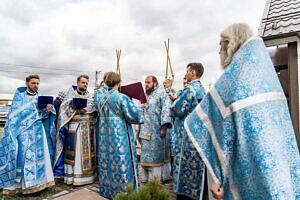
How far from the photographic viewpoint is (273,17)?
145 inches

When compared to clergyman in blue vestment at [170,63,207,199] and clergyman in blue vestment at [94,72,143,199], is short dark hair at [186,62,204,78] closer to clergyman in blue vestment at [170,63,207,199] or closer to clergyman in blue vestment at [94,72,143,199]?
clergyman in blue vestment at [170,63,207,199]

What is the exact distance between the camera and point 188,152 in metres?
3.12

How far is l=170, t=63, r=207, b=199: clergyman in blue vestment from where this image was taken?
3.06 meters

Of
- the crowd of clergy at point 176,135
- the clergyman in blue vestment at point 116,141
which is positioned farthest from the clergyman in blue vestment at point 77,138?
the clergyman in blue vestment at point 116,141

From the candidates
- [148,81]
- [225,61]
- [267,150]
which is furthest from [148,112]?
[267,150]

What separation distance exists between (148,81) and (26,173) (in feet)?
8.11

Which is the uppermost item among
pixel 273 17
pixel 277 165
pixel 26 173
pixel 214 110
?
pixel 273 17

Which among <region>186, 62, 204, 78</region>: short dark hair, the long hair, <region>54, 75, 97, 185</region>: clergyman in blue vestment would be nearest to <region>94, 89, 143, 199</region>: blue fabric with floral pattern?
<region>54, 75, 97, 185</region>: clergyman in blue vestment

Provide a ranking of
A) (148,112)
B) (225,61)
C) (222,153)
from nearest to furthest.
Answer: (222,153), (225,61), (148,112)

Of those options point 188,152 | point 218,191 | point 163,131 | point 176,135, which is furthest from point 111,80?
point 218,191

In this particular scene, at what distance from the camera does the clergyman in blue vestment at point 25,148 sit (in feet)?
12.5

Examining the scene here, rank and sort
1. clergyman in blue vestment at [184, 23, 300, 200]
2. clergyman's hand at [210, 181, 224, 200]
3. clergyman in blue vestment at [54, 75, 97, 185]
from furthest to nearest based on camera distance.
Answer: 1. clergyman in blue vestment at [54, 75, 97, 185]
2. clergyman's hand at [210, 181, 224, 200]
3. clergyman in blue vestment at [184, 23, 300, 200]

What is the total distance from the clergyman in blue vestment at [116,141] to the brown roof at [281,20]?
215 cm

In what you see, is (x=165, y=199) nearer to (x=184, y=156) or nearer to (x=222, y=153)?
(x=222, y=153)
